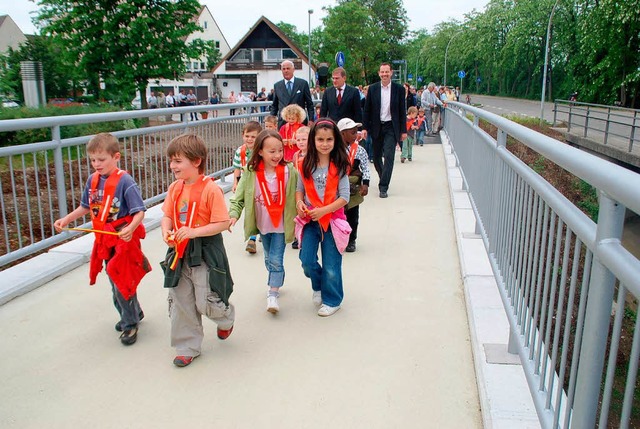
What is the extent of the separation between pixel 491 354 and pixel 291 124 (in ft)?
13.0

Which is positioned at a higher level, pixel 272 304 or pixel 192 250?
pixel 192 250

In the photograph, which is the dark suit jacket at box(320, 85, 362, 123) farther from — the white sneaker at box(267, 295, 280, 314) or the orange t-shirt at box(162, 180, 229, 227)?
the orange t-shirt at box(162, 180, 229, 227)

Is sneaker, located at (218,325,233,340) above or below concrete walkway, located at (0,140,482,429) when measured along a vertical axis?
above

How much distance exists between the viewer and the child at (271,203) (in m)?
4.09

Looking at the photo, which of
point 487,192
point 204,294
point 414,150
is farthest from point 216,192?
point 414,150

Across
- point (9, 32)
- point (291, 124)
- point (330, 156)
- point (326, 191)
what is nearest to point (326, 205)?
point (326, 191)

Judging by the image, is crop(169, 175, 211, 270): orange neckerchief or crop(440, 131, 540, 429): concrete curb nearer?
crop(440, 131, 540, 429): concrete curb

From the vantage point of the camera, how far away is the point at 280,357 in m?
3.50

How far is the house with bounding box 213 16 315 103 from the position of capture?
7100 centimetres

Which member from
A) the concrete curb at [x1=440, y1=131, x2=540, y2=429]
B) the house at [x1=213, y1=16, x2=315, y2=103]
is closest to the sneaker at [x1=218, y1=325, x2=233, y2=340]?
the concrete curb at [x1=440, y1=131, x2=540, y2=429]

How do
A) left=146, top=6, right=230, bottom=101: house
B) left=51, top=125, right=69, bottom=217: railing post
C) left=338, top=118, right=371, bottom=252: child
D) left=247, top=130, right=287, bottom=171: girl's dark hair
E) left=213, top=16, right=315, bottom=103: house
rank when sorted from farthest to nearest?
left=146, top=6, right=230, bottom=101: house → left=213, top=16, right=315, bottom=103: house → left=51, top=125, right=69, bottom=217: railing post → left=338, top=118, right=371, bottom=252: child → left=247, top=130, right=287, bottom=171: girl's dark hair

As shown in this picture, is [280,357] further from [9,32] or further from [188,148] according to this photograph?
[9,32]

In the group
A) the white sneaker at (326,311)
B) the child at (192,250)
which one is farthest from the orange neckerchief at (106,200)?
the white sneaker at (326,311)

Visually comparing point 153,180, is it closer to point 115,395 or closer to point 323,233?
point 323,233
